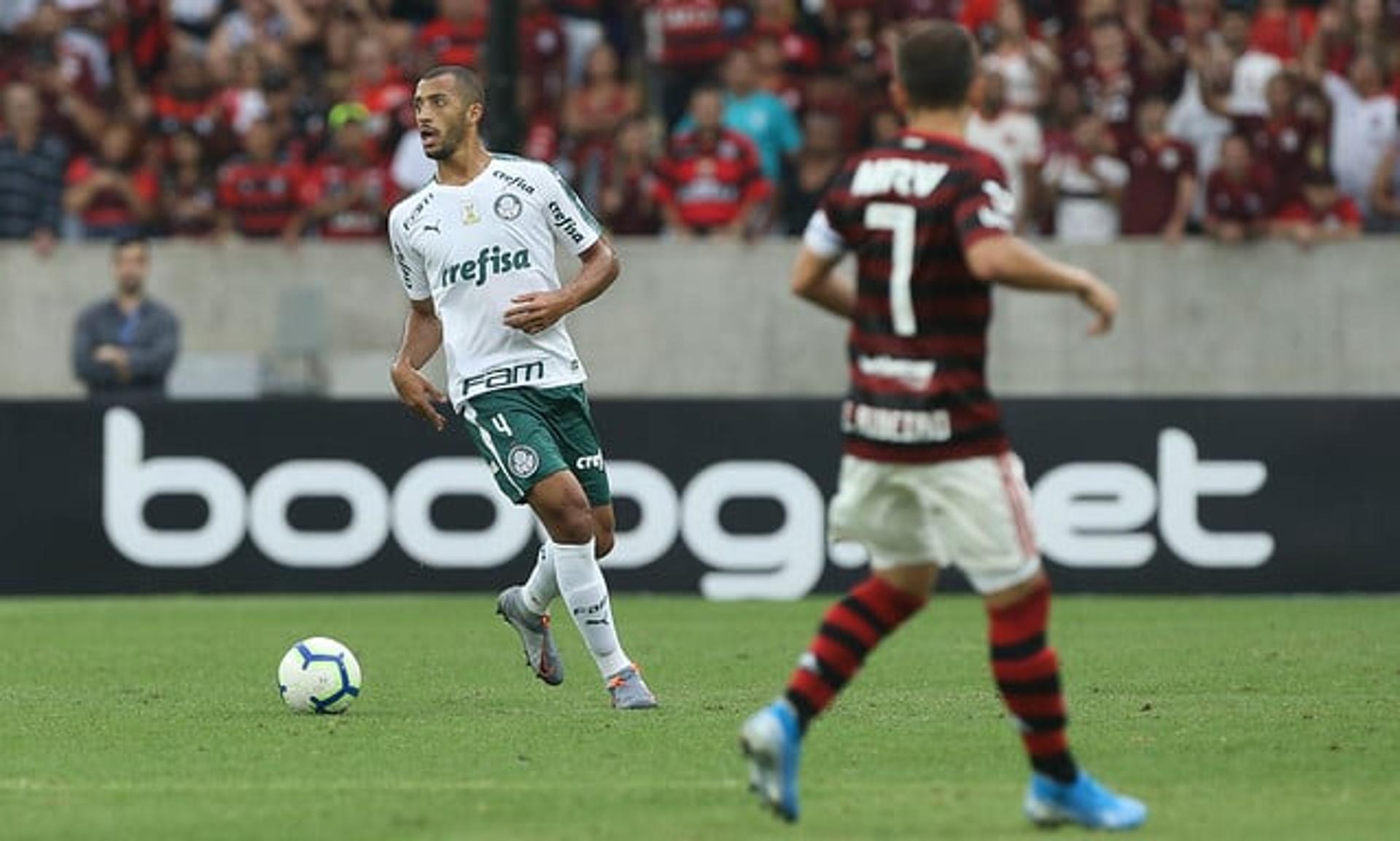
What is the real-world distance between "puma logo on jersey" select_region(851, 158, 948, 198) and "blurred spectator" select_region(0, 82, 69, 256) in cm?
1414

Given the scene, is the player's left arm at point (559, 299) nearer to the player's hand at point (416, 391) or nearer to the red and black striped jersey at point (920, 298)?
the player's hand at point (416, 391)

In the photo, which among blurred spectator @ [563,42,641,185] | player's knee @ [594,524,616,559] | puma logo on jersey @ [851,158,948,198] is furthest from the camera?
blurred spectator @ [563,42,641,185]

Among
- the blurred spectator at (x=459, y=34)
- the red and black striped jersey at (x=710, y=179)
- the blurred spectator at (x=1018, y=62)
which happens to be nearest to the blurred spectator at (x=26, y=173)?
the blurred spectator at (x=459, y=34)

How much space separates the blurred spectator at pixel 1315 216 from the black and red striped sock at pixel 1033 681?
12958mm

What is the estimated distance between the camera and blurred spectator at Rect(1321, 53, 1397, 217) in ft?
66.0

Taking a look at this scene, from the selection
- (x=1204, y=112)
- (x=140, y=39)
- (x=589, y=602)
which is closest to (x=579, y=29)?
(x=140, y=39)

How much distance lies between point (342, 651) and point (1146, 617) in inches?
258

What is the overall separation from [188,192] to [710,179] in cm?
432

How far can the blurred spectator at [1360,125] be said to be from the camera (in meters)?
20.1

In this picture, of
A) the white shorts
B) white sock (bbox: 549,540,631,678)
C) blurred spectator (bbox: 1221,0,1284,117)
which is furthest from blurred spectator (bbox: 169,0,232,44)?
the white shorts

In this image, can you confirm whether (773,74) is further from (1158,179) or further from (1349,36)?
(1349,36)

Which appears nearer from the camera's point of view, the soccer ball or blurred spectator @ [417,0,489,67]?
the soccer ball

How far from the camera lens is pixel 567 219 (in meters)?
11.2

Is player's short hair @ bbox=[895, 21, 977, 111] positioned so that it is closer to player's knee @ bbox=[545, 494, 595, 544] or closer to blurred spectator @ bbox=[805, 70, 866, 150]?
player's knee @ bbox=[545, 494, 595, 544]
